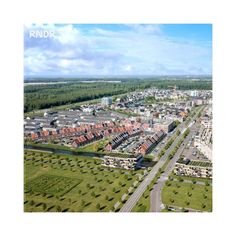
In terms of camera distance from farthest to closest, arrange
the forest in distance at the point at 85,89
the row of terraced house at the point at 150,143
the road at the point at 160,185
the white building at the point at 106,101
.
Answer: the white building at the point at 106,101 → the row of terraced house at the point at 150,143 → the forest in distance at the point at 85,89 → the road at the point at 160,185

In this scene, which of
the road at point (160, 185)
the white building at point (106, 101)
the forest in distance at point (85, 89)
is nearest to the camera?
the road at point (160, 185)

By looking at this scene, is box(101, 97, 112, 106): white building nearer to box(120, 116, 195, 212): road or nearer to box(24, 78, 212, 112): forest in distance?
box(24, 78, 212, 112): forest in distance

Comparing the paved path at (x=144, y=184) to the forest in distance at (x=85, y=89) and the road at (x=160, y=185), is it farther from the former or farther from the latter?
the forest in distance at (x=85, y=89)

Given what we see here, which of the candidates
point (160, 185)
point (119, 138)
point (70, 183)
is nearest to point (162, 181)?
point (160, 185)

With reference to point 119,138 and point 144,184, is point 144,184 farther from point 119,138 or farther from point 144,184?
point 119,138

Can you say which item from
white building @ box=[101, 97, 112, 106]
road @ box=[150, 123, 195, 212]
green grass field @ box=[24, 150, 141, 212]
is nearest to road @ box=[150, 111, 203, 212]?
road @ box=[150, 123, 195, 212]

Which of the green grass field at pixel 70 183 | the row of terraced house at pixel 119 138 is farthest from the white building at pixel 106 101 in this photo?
the green grass field at pixel 70 183
